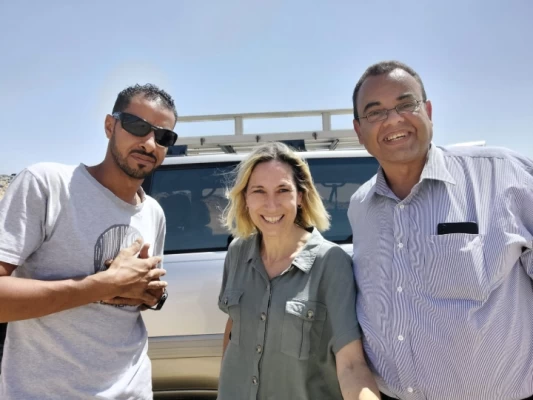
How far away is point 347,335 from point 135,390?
91 centimetres

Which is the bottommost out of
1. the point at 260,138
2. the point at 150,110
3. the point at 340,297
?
the point at 340,297

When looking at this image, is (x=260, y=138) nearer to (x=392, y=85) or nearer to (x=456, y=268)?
(x=392, y=85)

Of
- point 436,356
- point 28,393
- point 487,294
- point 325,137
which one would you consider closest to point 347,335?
point 436,356

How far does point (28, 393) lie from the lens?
61.4 inches

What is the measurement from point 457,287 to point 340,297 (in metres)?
0.42

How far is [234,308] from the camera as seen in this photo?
1.85 metres

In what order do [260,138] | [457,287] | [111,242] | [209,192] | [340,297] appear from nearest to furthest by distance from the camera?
[457,287] < [340,297] < [111,242] < [209,192] < [260,138]

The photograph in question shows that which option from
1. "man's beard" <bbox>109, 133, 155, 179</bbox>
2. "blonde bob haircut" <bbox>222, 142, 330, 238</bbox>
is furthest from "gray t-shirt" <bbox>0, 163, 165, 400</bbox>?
"blonde bob haircut" <bbox>222, 142, 330, 238</bbox>

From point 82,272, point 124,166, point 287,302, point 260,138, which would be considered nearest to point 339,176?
point 260,138

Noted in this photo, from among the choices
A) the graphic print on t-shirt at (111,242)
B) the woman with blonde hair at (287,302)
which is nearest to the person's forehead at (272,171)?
the woman with blonde hair at (287,302)

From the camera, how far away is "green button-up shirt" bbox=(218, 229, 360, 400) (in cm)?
166

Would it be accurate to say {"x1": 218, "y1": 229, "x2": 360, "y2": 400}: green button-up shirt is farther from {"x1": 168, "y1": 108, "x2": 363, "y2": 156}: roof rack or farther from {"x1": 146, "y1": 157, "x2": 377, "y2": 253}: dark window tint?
{"x1": 168, "y1": 108, "x2": 363, "y2": 156}: roof rack

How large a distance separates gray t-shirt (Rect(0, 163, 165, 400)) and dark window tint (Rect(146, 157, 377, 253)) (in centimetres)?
121

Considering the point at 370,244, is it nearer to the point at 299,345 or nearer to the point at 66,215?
the point at 299,345
